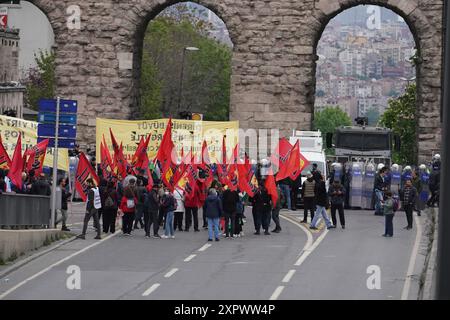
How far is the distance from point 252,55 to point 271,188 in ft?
44.8

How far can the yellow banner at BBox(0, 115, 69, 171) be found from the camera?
132 ft

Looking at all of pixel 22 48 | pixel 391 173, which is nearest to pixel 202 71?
pixel 22 48

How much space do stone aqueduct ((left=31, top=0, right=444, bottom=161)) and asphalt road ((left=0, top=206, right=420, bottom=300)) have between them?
493 inches

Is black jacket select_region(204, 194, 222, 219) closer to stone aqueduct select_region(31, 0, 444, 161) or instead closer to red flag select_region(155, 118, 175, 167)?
red flag select_region(155, 118, 175, 167)

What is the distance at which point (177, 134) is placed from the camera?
44.3 meters

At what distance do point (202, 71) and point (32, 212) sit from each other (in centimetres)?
6893

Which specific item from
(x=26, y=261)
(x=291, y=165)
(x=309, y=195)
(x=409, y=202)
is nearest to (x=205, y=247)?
(x=26, y=261)

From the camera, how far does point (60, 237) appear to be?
37.2 metres

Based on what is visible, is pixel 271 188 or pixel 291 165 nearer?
pixel 271 188

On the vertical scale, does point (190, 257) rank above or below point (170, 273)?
above

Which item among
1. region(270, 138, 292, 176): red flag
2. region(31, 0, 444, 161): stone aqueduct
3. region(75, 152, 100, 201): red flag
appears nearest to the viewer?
region(75, 152, 100, 201): red flag

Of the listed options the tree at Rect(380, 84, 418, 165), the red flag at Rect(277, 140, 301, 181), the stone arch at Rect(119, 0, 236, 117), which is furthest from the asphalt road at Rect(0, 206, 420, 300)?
the tree at Rect(380, 84, 418, 165)

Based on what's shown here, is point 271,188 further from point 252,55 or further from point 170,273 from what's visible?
point 252,55
